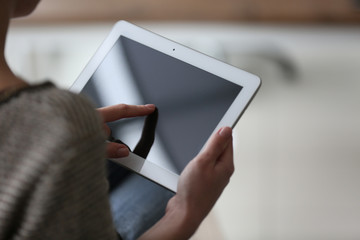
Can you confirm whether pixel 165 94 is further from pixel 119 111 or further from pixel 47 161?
pixel 47 161

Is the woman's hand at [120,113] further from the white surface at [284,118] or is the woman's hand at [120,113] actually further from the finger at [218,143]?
the white surface at [284,118]

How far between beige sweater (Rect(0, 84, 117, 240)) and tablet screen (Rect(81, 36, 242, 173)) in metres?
0.21

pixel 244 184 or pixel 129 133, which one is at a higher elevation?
pixel 129 133

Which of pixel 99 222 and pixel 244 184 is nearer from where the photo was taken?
pixel 99 222

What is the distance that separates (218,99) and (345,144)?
905mm

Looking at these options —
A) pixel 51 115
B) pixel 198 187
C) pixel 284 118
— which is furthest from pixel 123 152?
pixel 284 118

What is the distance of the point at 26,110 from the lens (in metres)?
0.36

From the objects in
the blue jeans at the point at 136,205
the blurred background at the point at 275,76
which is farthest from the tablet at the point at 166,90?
the blurred background at the point at 275,76

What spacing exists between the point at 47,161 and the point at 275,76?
1157 millimetres

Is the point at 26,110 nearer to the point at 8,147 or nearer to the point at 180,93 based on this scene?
the point at 8,147

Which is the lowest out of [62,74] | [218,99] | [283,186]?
[62,74]

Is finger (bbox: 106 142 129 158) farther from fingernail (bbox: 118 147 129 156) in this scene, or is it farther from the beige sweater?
the beige sweater

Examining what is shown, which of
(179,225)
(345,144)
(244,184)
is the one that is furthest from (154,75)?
(345,144)

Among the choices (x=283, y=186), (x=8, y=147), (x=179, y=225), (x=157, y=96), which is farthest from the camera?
(x=283, y=186)
